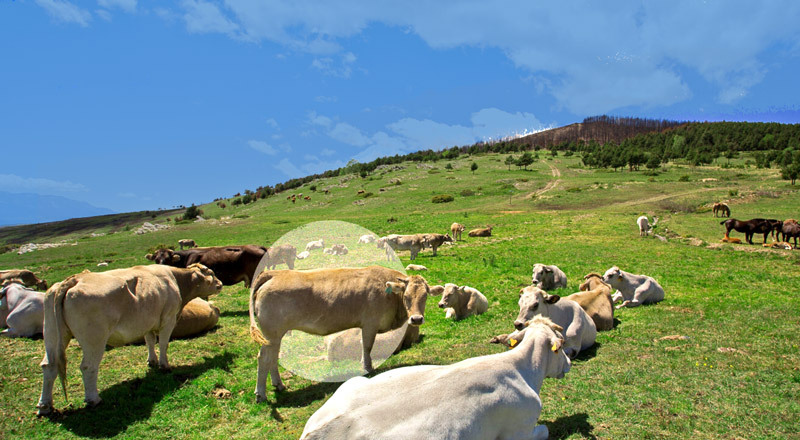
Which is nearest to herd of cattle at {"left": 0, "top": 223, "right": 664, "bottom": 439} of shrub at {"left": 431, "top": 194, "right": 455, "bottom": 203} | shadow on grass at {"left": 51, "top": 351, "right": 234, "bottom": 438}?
shadow on grass at {"left": 51, "top": 351, "right": 234, "bottom": 438}

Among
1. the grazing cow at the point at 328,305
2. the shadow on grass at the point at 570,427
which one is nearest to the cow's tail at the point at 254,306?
the grazing cow at the point at 328,305

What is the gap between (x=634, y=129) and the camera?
601ft

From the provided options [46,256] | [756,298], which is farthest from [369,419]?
[46,256]

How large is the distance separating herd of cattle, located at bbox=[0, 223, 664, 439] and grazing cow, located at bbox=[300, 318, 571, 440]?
0.04 ft

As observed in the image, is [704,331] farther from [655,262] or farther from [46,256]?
[46,256]

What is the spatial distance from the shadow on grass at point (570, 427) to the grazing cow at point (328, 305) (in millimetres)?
2967

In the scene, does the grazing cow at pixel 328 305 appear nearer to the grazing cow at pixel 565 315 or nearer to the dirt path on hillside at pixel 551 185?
the grazing cow at pixel 565 315

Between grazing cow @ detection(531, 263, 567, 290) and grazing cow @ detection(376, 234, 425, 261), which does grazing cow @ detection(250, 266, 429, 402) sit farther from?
grazing cow @ detection(376, 234, 425, 261)

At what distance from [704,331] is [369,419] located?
974 centimetres

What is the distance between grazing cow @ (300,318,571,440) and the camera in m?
4.34

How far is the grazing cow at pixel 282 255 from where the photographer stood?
42.0 feet

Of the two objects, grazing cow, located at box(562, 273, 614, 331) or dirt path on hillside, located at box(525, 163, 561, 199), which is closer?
grazing cow, located at box(562, 273, 614, 331)

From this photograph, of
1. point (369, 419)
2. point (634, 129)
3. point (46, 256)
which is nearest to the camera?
point (369, 419)

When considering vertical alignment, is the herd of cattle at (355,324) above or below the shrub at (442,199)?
below
